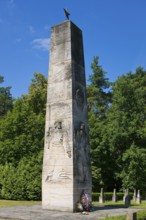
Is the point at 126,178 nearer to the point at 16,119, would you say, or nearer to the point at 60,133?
the point at 16,119

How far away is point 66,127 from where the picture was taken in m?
14.2

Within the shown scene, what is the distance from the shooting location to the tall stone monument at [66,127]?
44.8 ft

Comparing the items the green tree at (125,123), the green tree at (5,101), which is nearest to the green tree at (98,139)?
the green tree at (125,123)

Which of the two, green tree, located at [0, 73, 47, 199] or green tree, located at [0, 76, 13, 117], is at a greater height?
green tree, located at [0, 76, 13, 117]

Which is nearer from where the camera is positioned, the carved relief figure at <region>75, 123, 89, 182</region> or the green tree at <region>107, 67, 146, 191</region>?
the carved relief figure at <region>75, 123, 89, 182</region>

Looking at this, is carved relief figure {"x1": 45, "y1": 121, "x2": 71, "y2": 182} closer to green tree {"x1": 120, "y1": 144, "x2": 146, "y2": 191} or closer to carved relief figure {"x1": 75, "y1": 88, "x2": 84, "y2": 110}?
carved relief figure {"x1": 75, "y1": 88, "x2": 84, "y2": 110}

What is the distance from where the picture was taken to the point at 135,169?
31531 mm

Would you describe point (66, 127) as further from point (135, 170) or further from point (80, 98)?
point (135, 170)

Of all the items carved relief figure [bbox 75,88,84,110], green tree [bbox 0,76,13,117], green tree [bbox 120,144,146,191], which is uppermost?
green tree [bbox 0,76,13,117]

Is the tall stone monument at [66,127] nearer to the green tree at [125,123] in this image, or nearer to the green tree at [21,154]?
the green tree at [21,154]

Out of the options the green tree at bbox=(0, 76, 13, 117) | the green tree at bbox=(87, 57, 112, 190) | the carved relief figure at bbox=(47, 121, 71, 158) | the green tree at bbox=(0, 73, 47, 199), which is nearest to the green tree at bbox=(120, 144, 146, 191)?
the green tree at bbox=(87, 57, 112, 190)

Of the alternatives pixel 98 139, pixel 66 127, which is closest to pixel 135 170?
pixel 98 139

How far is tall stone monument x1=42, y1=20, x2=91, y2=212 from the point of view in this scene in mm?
13648

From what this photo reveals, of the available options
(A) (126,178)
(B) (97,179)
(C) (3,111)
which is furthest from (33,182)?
(C) (3,111)
